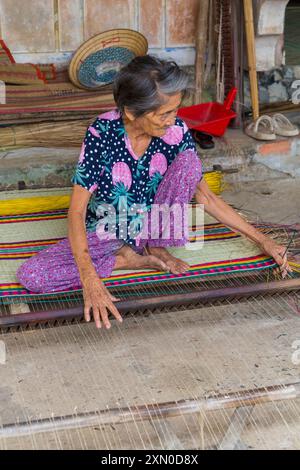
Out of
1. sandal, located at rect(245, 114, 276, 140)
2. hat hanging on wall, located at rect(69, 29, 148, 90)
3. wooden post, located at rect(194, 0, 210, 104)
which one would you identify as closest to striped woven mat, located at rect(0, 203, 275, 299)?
sandal, located at rect(245, 114, 276, 140)

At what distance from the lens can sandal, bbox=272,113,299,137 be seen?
15.8 feet

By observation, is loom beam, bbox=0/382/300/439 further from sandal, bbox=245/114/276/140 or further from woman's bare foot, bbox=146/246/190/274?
sandal, bbox=245/114/276/140

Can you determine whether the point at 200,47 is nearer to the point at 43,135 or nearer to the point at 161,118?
the point at 43,135

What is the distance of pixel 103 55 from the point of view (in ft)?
16.2

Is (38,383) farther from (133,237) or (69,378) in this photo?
(133,237)

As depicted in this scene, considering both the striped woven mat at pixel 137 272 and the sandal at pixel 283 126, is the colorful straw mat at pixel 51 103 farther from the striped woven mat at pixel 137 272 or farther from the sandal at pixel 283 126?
the striped woven mat at pixel 137 272

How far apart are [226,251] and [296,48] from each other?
12.4ft

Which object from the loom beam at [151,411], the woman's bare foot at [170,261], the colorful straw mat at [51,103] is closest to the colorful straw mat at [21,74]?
the colorful straw mat at [51,103]

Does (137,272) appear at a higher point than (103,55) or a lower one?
lower

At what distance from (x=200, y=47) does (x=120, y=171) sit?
2.33m

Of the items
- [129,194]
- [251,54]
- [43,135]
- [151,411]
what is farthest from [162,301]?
[251,54]

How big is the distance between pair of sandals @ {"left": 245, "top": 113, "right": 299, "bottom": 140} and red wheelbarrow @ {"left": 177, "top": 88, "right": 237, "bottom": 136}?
16cm

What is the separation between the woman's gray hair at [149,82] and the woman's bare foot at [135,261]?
2.10ft
